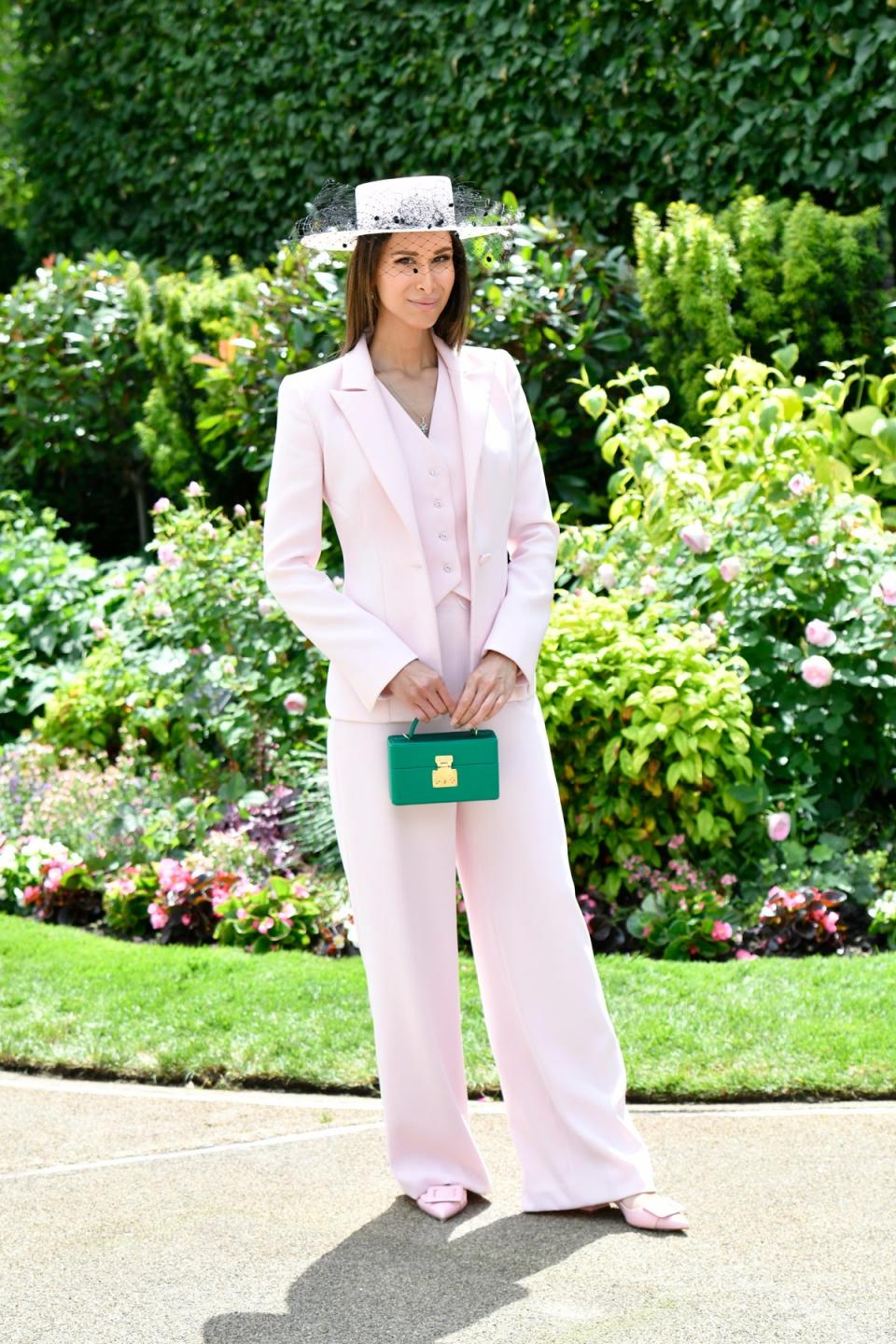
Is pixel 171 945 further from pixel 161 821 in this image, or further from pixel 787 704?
pixel 787 704

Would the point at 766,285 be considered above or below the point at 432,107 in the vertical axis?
below

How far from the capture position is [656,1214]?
293cm

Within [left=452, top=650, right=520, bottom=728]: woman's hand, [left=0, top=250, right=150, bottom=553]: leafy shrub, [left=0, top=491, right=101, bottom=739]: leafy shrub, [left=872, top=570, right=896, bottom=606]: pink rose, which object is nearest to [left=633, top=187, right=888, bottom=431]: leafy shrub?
[left=872, top=570, right=896, bottom=606]: pink rose

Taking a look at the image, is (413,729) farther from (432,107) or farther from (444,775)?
(432,107)

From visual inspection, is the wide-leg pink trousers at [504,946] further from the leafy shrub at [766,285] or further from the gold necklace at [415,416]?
the leafy shrub at [766,285]

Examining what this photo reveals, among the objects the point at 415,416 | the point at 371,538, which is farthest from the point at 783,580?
the point at 371,538

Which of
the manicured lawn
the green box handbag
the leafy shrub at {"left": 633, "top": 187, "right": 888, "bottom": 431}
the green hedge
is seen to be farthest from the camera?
the green hedge

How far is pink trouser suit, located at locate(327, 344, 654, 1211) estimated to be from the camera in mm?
2988

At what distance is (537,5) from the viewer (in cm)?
749

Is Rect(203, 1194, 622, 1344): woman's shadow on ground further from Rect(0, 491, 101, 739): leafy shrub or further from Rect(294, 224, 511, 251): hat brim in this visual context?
Rect(0, 491, 101, 739): leafy shrub

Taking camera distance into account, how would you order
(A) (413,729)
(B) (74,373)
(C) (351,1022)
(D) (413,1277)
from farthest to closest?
(B) (74,373), (C) (351,1022), (A) (413,729), (D) (413,1277)

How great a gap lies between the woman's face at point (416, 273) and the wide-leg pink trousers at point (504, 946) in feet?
1.73

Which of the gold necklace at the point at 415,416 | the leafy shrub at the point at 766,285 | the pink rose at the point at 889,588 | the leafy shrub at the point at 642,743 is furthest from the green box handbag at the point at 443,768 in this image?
the leafy shrub at the point at 766,285

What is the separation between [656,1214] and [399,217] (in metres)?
1.83
